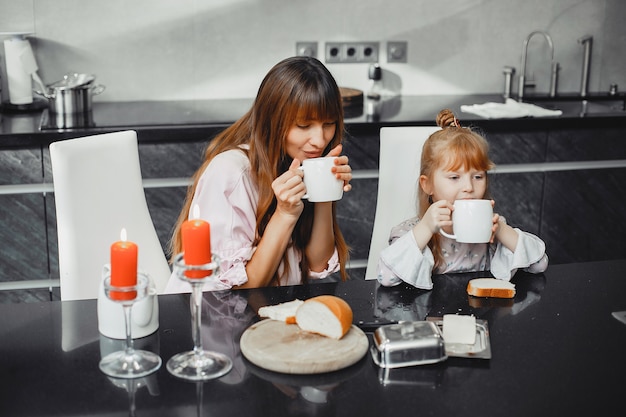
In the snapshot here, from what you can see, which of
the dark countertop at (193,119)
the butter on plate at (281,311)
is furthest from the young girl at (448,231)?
the dark countertop at (193,119)

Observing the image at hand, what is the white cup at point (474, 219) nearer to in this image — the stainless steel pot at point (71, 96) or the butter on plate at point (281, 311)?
the butter on plate at point (281, 311)

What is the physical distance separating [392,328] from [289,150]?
2.01 ft

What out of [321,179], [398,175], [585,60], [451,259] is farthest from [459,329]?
[585,60]

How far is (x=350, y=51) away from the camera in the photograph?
3.65m

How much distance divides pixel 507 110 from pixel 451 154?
1494 millimetres

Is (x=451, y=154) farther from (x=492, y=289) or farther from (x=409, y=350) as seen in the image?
(x=409, y=350)

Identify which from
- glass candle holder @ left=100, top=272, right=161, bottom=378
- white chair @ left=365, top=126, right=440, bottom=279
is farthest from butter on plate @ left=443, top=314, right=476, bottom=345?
white chair @ left=365, top=126, right=440, bottom=279

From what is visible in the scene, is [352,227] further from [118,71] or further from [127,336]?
[127,336]

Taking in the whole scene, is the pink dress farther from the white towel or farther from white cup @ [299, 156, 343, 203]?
the white towel

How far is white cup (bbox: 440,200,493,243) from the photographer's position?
1643mm

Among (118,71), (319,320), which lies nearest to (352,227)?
(118,71)

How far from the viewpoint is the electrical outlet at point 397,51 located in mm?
3689

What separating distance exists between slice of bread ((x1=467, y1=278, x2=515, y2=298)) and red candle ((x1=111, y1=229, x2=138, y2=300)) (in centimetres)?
71

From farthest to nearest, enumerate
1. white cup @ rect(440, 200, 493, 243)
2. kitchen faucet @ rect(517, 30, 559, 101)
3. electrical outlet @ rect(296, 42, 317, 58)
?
kitchen faucet @ rect(517, 30, 559, 101), electrical outlet @ rect(296, 42, 317, 58), white cup @ rect(440, 200, 493, 243)
